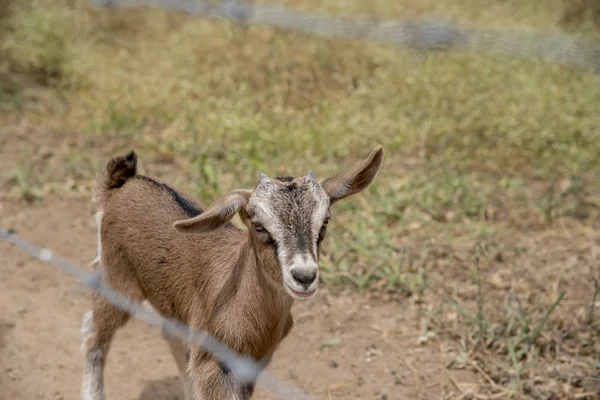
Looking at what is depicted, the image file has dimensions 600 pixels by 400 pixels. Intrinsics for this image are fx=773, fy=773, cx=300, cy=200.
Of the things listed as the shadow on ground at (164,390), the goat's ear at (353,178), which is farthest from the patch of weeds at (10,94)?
the goat's ear at (353,178)

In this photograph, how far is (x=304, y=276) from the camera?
3062mm

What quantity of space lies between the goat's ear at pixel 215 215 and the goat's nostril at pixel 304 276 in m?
0.42

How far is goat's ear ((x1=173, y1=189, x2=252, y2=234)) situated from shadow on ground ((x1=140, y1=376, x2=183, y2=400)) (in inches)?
63.5

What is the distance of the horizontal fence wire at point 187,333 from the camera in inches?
139

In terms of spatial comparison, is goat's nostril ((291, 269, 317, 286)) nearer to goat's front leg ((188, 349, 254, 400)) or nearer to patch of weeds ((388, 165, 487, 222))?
goat's front leg ((188, 349, 254, 400))

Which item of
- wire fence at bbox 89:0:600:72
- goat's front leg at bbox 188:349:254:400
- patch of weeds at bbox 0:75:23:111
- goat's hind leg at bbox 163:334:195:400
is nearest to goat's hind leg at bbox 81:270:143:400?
goat's hind leg at bbox 163:334:195:400

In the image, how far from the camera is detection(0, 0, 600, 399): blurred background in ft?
15.7

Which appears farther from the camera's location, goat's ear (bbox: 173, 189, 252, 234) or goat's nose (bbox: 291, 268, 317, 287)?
goat's ear (bbox: 173, 189, 252, 234)

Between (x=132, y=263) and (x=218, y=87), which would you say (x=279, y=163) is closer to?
(x=218, y=87)

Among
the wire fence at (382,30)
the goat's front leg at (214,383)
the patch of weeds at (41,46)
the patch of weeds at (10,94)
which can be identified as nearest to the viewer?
the goat's front leg at (214,383)

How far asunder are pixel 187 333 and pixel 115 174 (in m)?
1.02

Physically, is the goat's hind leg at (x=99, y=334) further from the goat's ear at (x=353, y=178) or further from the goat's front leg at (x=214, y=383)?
the goat's ear at (x=353, y=178)

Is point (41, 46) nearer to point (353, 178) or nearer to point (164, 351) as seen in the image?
point (164, 351)

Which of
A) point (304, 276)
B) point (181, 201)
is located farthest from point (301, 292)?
point (181, 201)
